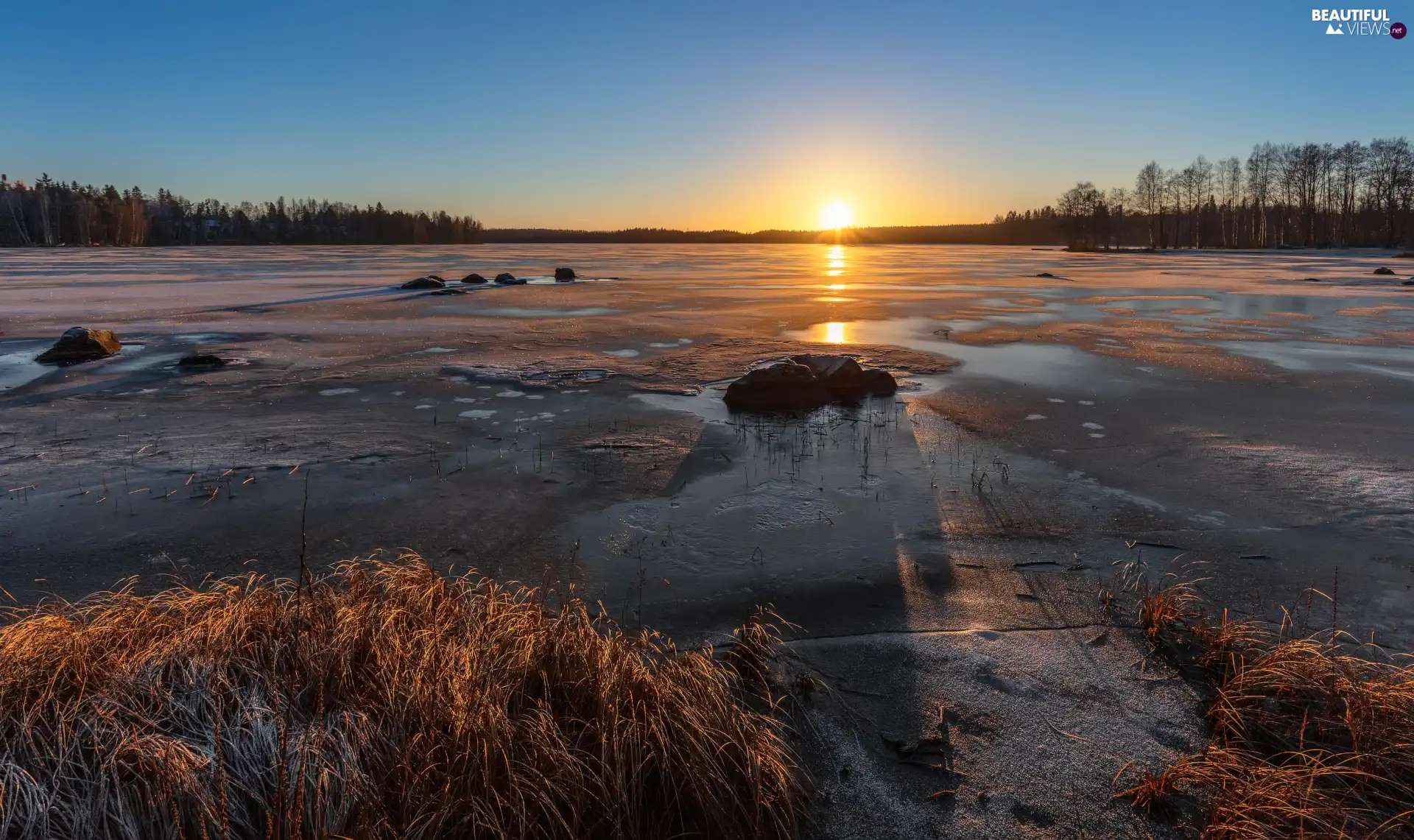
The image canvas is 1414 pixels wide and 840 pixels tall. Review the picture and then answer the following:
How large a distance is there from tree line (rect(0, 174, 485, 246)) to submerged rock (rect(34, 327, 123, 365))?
111 m

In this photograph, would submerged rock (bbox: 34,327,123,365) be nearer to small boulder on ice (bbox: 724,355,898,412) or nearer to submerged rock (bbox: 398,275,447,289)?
small boulder on ice (bbox: 724,355,898,412)

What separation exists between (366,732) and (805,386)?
765 cm

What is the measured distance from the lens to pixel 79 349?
41.8 feet

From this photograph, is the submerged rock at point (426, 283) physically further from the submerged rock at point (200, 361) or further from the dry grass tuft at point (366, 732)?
the dry grass tuft at point (366, 732)

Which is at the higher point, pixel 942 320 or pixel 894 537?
pixel 942 320

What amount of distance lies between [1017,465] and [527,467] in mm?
4453

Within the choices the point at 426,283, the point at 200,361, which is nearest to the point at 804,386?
the point at 200,361

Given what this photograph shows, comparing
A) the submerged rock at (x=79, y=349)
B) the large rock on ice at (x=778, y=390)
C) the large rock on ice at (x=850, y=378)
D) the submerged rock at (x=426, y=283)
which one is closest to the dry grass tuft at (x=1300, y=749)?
the large rock on ice at (x=778, y=390)

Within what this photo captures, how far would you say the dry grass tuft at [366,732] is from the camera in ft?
8.38

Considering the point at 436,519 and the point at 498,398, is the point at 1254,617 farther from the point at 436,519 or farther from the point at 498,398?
the point at 498,398

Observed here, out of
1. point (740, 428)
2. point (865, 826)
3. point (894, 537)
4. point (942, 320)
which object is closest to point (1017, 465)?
point (894, 537)

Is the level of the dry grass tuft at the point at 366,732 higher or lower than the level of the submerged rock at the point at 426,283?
lower

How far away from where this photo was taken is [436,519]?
19.3ft

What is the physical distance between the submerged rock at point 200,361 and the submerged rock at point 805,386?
27.0ft
